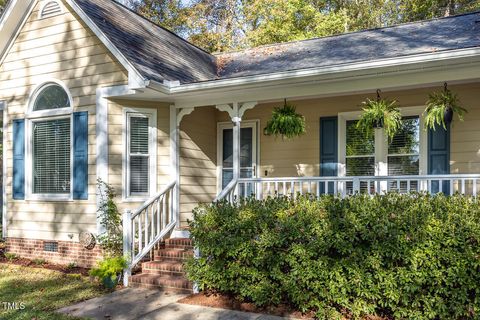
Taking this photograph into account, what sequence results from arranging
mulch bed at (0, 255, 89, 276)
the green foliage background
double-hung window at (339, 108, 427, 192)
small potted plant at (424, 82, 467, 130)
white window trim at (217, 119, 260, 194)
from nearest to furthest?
small potted plant at (424, 82, 467, 130)
mulch bed at (0, 255, 89, 276)
double-hung window at (339, 108, 427, 192)
white window trim at (217, 119, 260, 194)
the green foliage background

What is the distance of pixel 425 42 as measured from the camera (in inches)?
304

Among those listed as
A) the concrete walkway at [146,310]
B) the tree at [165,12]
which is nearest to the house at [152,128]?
the concrete walkway at [146,310]

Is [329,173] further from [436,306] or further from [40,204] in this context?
[40,204]

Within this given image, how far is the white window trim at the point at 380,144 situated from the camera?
725cm

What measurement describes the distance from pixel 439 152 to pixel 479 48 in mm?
2349

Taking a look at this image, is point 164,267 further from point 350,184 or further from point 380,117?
point 380,117

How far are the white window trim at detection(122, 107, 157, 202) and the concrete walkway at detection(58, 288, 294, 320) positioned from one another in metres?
1.90

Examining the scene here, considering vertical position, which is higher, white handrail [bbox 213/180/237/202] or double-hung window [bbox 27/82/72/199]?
double-hung window [bbox 27/82/72/199]

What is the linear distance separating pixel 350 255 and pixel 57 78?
5997 millimetres

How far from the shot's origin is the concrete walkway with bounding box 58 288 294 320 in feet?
15.8

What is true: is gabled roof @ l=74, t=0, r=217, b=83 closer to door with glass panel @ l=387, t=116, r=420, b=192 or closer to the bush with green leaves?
the bush with green leaves

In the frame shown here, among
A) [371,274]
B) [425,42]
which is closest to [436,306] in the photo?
[371,274]

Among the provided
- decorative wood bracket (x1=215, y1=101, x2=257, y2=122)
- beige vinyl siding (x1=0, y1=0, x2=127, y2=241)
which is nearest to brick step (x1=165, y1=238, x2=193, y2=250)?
beige vinyl siding (x1=0, y1=0, x2=127, y2=241)

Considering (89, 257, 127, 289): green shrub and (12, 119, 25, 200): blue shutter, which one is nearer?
(89, 257, 127, 289): green shrub
